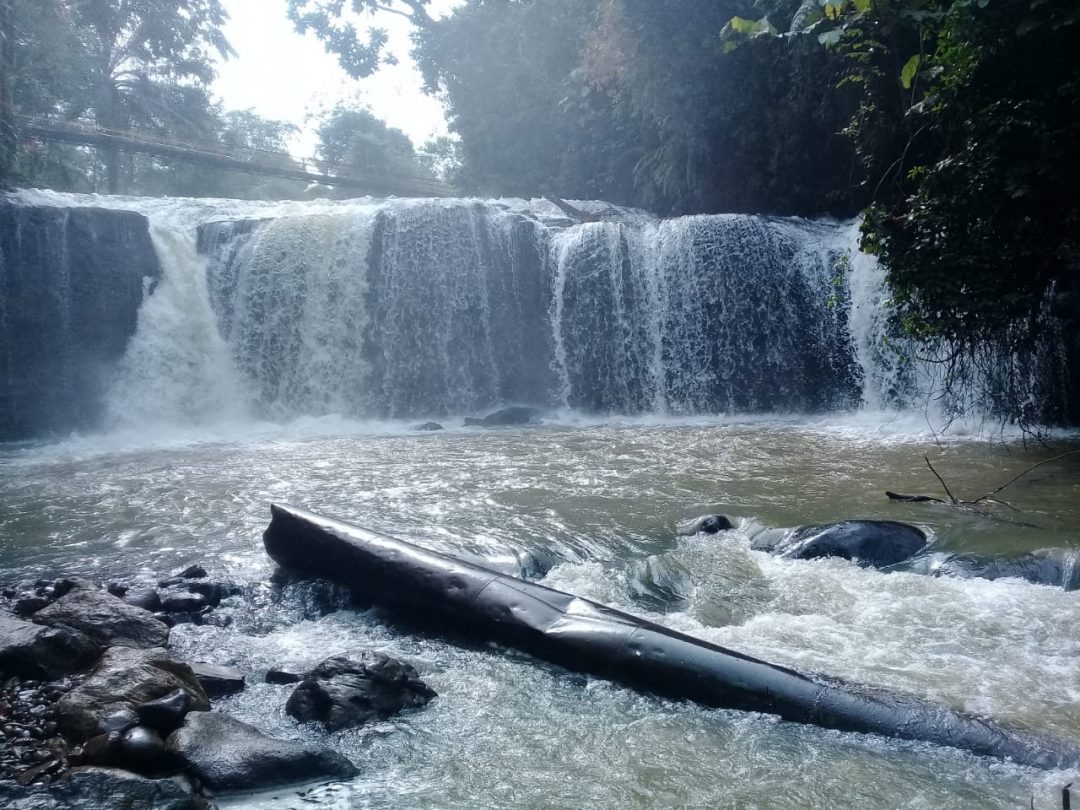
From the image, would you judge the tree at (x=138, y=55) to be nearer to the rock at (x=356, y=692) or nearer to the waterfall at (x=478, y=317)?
the waterfall at (x=478, y=317)

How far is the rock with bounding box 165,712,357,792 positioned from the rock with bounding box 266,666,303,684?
2.51ft

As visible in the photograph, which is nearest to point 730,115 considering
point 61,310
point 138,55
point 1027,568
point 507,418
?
point 507,418

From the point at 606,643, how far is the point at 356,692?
1098 mm

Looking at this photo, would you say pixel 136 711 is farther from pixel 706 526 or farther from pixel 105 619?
pixel 706 526

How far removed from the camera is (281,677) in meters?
4.00

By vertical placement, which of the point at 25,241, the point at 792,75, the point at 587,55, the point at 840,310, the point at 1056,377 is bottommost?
the point at 1056,377

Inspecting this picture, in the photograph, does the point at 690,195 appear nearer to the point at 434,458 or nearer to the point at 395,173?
the point at 434,458

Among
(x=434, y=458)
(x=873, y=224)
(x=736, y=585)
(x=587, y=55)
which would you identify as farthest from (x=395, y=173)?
(x=736, y=585)

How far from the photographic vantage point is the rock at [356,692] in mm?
3562

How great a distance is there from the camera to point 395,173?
36.8 meters

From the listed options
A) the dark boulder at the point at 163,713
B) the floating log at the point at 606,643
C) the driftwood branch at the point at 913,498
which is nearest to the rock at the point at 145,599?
the floating log at the point at 606,643

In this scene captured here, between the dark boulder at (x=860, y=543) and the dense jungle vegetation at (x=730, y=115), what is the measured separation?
97.8 inches

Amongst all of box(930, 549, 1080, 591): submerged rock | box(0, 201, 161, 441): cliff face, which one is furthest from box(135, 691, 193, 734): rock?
box(0, 201, 161, 441): cliff face

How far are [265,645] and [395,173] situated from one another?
34.3 metres
